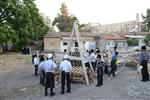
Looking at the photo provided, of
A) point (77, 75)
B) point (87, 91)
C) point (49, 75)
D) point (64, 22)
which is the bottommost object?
point (87, 91)

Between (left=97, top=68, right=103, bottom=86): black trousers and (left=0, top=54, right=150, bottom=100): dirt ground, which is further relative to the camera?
(left=97, top=68, right=103, bottom=86): black trousers

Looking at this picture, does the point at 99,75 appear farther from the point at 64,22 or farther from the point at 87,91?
the point at 64,22

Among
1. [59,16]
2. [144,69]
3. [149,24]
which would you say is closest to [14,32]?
[144,69]

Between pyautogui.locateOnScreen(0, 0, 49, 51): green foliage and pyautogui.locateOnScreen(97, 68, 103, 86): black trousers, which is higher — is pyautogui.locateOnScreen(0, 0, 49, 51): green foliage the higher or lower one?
the higher one

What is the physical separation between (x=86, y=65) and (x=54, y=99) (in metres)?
6.18

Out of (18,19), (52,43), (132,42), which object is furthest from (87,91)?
(132,42)

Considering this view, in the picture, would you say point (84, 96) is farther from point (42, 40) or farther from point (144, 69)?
point (42, 40)

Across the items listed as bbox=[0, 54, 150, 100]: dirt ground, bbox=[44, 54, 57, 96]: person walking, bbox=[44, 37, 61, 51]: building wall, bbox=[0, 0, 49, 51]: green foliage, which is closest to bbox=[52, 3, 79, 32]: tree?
bbox=[44, 37, 61, 51]: building wall

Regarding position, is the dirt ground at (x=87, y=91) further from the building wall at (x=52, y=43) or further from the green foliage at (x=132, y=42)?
the green foliage at (x=132, y=42)

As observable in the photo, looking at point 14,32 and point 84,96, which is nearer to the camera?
point 84,96

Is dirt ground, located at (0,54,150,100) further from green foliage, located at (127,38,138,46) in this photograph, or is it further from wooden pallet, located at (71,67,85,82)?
green foliage, located at (127,38,138,46)

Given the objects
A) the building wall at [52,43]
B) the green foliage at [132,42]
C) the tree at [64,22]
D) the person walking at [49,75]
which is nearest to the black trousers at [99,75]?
the person walking at [49,75]

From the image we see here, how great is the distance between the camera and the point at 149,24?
267 feet

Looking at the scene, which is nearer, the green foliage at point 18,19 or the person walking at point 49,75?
the person walking at point 49,75
